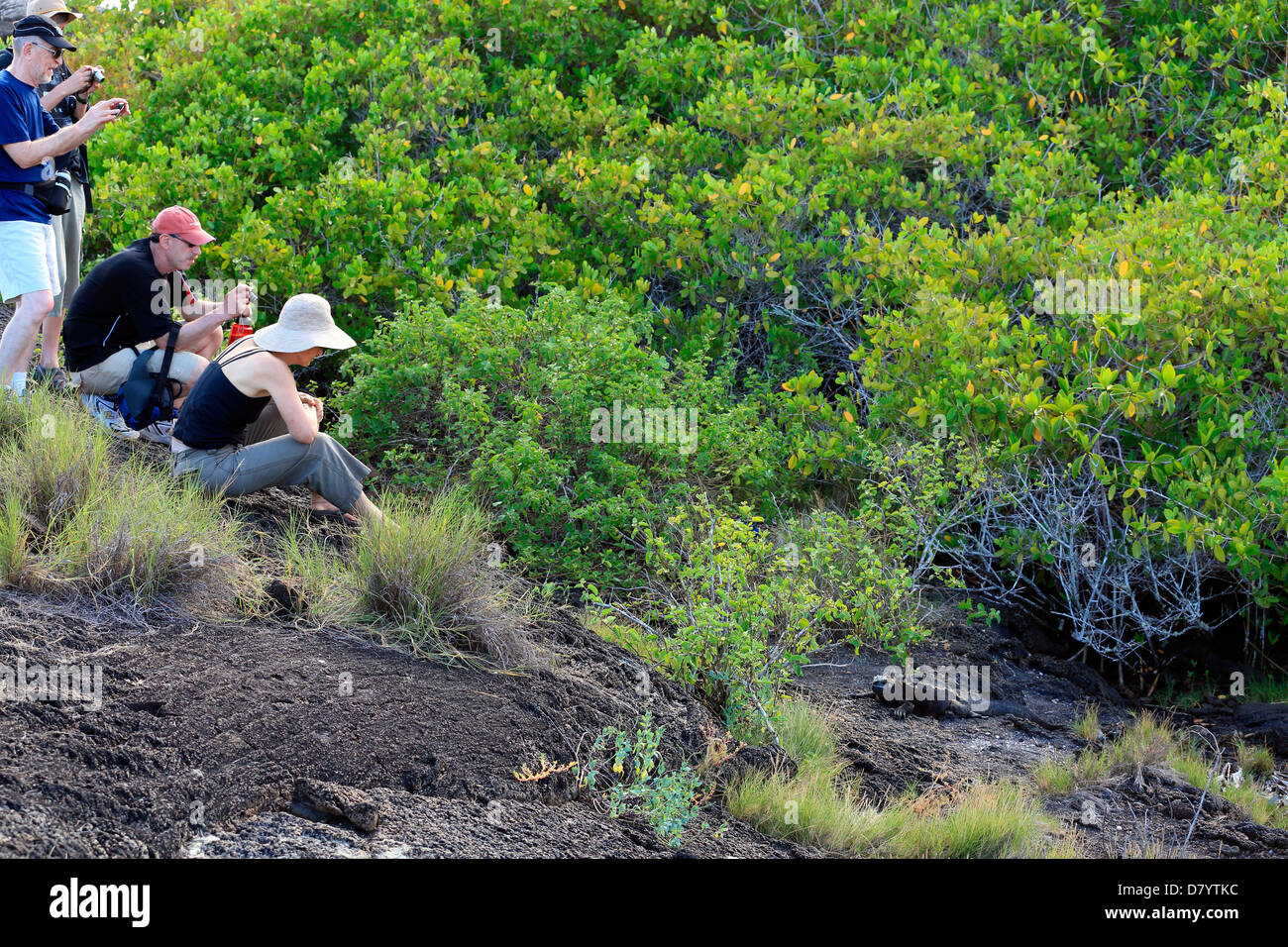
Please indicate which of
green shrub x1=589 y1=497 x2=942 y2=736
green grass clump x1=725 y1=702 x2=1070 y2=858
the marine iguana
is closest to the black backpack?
green shrub x1=589 y1=497 x2=942 y2=736

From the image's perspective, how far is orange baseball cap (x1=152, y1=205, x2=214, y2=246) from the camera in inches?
263

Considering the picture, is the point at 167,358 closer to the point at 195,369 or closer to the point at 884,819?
the point at 195,369

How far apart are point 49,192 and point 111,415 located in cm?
124

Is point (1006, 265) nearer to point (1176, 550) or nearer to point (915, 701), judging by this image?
point (1176, 550)

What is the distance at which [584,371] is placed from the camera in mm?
7379

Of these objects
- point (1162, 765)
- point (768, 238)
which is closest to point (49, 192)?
point (768, 238)

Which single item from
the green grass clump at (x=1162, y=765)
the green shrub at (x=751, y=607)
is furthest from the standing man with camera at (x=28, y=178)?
the green grass clump at (x=1162, y=765)

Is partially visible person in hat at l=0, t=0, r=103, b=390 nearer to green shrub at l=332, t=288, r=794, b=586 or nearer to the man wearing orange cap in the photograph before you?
the man wearing orange cap

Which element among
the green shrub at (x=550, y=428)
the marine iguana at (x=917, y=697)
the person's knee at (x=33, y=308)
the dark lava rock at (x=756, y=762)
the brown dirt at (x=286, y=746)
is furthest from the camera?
the green shrub at (x=550, y=428)

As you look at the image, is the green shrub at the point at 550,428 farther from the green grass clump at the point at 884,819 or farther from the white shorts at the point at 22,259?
the green grass clump at the point at 884,819

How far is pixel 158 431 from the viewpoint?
6.88m

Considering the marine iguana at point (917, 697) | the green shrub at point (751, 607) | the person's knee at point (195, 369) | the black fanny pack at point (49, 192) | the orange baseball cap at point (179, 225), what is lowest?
the marine iguana at point (917, 697)

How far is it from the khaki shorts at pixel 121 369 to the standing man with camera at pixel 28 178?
0.50 m

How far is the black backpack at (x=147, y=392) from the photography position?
6734 mm
